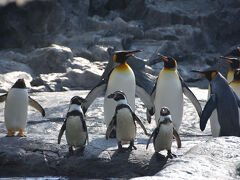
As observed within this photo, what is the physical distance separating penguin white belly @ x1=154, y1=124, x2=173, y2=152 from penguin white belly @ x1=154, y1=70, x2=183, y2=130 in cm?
181

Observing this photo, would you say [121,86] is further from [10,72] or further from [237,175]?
[10,72]

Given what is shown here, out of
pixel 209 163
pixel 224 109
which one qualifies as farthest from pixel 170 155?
pixel 224 109

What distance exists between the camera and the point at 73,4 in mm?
18547

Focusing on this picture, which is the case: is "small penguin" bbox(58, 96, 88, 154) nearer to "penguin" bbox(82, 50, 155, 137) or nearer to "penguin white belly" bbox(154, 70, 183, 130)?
Answer: "penguin" bbox(82, 50, 155, 137)

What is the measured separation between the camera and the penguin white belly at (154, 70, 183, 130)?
706cm

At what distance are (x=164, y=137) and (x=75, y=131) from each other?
0.99m

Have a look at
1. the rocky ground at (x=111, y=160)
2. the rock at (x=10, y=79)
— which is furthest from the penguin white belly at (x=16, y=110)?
the rock at (x=10, y=79)

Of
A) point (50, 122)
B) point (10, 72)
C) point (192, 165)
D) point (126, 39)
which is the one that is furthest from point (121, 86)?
point (126, 39)

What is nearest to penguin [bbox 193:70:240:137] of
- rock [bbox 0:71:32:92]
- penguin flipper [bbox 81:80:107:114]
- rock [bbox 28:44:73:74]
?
penguin flipper [bbox 81:80:107:114]

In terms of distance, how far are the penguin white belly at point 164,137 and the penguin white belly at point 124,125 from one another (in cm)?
38

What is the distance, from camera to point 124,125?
548cm

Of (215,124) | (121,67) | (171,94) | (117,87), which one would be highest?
(121,67)

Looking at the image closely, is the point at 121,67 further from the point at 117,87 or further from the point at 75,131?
the point at 75,131

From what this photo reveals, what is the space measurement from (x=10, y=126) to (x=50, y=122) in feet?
4.29
